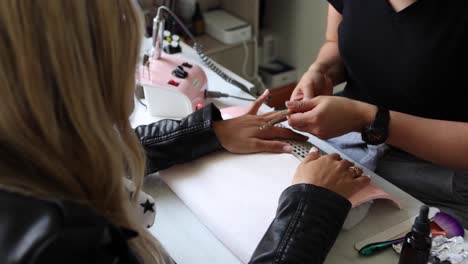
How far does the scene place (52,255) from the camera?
18.1 inches

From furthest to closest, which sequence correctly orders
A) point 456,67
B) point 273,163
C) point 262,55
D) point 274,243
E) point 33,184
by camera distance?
point 262,55
point 456,67
point 273,163
point 274,243
point 33,184

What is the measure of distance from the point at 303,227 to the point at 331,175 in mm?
147

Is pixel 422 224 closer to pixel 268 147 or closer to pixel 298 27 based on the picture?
pixel 268 147

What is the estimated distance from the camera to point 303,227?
826 mm

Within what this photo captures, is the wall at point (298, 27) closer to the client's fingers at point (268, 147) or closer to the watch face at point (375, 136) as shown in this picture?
the watch face at point (375, 136)

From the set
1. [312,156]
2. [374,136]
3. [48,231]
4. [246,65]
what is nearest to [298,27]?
[246,65]

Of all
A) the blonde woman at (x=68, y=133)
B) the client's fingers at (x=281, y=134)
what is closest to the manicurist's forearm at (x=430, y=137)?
the client's fingers at (x=281, y=134)

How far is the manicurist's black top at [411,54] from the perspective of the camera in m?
1.12

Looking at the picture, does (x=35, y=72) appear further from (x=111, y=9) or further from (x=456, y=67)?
(x=456, y=67)

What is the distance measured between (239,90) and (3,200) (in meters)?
0.94

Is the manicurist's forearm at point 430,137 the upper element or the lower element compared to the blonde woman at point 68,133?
lower

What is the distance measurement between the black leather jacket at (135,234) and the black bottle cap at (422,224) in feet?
0.41

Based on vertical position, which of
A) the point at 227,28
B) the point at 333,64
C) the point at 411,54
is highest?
the point at 411,54

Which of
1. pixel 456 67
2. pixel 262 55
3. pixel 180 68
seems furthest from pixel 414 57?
pixel 262 55
